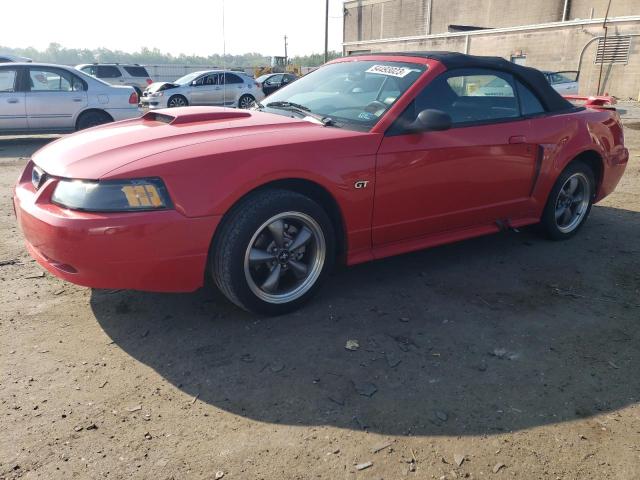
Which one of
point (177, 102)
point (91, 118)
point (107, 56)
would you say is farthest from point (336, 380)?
point (107, 56)

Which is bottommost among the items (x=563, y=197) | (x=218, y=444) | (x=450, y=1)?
(x=218, y=444)

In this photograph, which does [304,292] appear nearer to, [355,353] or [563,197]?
[355,353]

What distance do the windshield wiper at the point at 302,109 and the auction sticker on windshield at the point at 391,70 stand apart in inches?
23.4

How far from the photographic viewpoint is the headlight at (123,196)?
8.84ft

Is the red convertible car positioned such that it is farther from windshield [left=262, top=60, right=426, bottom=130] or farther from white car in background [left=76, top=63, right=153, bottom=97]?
white car in background [left=76, top=63, right=153, bottom=97]

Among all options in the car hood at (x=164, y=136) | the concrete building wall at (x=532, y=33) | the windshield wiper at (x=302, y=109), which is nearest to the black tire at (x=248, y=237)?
the car hood at (x=164, y=136)

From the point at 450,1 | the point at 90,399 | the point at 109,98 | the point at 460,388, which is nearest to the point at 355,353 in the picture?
the point at 460,388

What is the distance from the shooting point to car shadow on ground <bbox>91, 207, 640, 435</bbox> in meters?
2.48

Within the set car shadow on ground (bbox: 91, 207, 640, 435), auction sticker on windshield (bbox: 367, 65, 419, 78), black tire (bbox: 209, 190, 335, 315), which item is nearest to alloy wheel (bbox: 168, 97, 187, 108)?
auction sticker on windshield (bbox: 367, 65, 419, 78)

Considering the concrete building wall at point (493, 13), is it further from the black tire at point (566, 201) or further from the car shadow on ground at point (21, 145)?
the black tire at point (566, 201)

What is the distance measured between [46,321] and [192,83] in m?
14.6

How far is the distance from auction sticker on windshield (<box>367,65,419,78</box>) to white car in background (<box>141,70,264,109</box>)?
40.8ft

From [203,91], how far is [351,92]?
13.9 metres

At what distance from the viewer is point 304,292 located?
3.35 metres
